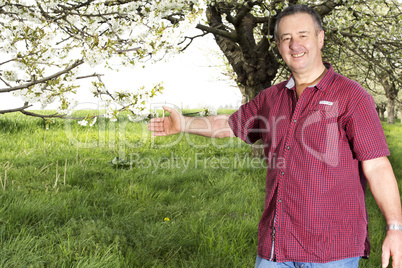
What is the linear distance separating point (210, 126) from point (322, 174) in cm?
108

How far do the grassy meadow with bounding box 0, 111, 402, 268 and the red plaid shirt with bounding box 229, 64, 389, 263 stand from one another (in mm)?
1527

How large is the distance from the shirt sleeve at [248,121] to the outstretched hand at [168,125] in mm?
460

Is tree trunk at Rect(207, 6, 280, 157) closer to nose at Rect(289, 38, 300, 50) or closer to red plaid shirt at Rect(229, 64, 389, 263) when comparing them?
nose at Rect(289, 38, 300, 50)

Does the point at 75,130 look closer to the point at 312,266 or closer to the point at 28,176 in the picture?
the point at 28,176

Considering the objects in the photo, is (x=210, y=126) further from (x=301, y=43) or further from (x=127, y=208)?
(x=127, y=208)

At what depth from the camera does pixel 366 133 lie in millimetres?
1797

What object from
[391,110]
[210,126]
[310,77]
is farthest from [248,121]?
[391,110]

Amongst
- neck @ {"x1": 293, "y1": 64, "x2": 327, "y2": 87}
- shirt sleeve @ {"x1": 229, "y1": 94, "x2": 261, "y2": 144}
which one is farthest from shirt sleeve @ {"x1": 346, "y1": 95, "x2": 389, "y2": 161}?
shirt sleeve @ {"x1": 229, "y1": 94, "x2": 261, "y2": 144}

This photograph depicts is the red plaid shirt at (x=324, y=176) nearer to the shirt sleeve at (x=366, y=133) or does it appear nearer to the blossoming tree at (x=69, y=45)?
the shirt sleeve at (x=366, y=133)

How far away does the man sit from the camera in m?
1.81

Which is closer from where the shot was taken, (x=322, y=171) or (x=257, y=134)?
(x=322, y=171)

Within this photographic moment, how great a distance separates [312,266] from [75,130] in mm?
8261

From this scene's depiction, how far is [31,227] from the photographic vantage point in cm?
345

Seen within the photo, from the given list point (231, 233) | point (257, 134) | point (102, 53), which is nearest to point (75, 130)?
point (102, 53)
